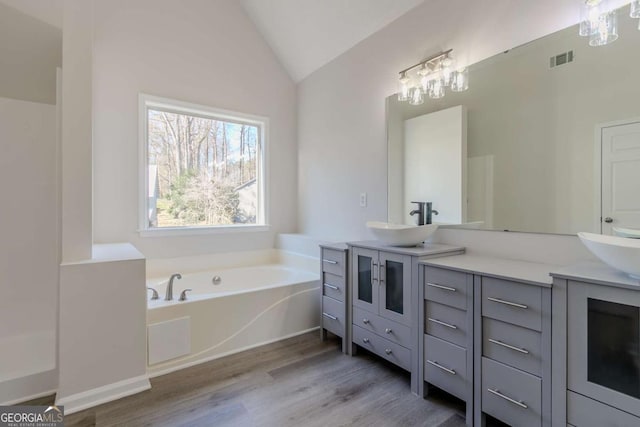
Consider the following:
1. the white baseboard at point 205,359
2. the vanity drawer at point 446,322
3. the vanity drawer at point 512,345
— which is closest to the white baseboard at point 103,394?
the white baseboard at point 205,359

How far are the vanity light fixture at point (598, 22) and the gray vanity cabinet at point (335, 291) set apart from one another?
5.94ft

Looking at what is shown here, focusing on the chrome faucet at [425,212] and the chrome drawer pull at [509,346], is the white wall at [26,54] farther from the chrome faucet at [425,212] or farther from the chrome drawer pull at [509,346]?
the chrome drawer pull at [509,346]

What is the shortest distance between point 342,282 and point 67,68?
219 cm

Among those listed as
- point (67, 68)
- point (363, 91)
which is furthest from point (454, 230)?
point (67, 68)

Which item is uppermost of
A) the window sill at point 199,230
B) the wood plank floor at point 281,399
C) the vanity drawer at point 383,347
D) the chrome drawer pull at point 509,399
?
the window sill at point 199,230

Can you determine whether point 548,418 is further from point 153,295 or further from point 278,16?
point 278,16

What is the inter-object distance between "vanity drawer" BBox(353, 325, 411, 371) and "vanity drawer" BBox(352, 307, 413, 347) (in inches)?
1.1

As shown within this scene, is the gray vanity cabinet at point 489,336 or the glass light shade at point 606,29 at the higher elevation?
the glass light shade at point 606,29

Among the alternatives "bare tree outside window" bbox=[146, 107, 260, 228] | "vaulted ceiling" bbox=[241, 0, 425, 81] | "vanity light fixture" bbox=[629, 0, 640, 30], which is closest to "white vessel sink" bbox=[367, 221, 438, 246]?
"vanity light fixture" bbox=[629, 0, 640, 30]

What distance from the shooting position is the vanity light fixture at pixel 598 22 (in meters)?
1.47

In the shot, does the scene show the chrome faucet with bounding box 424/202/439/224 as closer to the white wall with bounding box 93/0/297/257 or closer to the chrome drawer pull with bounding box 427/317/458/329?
the chrome drawer pull with bounding box 427/317/458/329

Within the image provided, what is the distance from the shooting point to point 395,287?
196 centimetres

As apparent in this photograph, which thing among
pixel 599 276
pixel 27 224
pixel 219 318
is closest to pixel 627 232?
pixel 599 276
